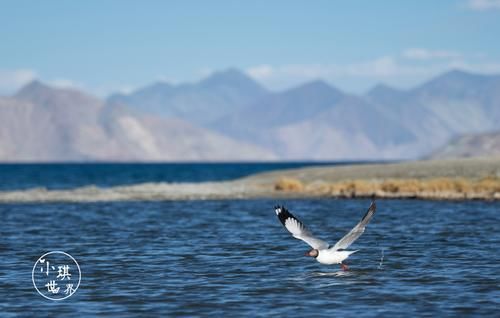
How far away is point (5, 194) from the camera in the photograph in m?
58.5

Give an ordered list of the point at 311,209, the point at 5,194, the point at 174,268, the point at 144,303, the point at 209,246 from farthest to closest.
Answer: the point at 5,194, the point at 311,209, the point at 209,246, the point at 174,268, the point at 144,303

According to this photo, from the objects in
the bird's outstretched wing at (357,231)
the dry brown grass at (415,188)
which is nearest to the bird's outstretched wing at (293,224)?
the bird's outstretched wing at (357,231)

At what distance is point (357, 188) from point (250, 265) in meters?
31.4

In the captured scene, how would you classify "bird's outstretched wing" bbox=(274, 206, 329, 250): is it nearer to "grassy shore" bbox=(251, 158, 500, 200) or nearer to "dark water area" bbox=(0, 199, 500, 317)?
"dark water area" bbox=(0, 199, 500, 317)

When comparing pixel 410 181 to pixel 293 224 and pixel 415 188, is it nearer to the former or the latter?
pixel 415 188

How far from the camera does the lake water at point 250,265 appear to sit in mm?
18406

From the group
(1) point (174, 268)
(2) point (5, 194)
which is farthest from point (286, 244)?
(2) point (5, 194)

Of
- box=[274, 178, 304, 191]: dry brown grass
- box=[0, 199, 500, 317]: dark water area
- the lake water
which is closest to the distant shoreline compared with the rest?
box=[274, 178, 304, 191]: dry brown grass

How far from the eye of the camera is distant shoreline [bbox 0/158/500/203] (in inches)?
2055

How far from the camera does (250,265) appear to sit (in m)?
24.5

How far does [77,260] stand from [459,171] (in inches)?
1566

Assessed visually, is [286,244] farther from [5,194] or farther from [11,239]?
[5,194]

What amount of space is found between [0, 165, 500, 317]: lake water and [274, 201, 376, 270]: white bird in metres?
0.62

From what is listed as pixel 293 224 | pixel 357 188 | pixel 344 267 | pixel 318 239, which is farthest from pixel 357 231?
pixel 357 188
